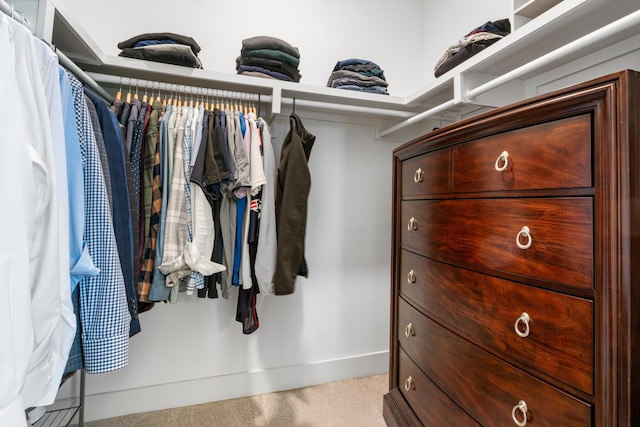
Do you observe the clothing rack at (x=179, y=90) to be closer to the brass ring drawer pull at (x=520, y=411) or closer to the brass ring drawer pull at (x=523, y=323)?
the brass ring drawer pull at (x=523, y=323)

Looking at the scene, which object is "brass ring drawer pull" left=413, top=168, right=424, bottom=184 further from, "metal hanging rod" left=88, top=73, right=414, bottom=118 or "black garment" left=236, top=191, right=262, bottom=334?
"black garment" left=236, top=191, right=262, bottom=334

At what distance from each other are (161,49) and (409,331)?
1618 mm

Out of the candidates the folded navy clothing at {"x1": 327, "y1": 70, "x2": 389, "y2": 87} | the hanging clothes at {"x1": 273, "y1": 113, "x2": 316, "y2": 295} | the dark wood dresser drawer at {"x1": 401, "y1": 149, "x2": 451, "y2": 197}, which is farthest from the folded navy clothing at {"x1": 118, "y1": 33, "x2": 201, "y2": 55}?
the dark wood dresser drawer at {"x1": 401, "y1": 149, "x2": 451, "y2": 197}

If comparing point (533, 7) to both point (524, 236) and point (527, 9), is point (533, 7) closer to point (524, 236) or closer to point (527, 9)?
point (527, 9)

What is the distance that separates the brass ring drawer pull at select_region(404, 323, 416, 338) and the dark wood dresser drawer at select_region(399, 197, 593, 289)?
35cm

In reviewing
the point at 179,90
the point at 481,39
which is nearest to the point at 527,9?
the point at 481,39

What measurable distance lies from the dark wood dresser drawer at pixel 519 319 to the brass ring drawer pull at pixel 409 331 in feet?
0.51

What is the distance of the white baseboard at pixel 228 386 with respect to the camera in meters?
1.53

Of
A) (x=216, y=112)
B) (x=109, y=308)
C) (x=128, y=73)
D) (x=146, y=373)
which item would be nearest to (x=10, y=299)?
(x=109, y=308)

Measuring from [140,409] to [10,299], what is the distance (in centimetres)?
149

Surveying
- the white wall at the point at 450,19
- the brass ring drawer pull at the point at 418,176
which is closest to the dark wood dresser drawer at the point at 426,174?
the brass ring drawer pull at the point at 418,176

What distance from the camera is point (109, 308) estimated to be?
0.75 meters

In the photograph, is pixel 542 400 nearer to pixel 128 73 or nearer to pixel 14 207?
pixel 14 207

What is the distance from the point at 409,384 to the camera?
127 centimetres
